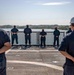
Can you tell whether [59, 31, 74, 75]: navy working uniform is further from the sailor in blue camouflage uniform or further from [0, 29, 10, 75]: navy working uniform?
[0, 29, 10, 75]: navy working uniform

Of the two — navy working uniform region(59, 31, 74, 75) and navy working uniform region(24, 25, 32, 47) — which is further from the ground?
navy working uniform region(59, 31, 74, 75)

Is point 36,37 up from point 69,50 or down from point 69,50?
down

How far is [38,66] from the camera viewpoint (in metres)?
11.6

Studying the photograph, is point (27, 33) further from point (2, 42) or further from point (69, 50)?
point (69, 50)

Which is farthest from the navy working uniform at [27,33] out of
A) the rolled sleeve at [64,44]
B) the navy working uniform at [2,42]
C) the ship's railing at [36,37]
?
the rolled sleeve at [64,44]

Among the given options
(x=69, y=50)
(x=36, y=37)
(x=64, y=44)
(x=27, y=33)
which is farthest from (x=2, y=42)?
(x=36, y=37)

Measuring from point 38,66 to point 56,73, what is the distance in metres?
1.71

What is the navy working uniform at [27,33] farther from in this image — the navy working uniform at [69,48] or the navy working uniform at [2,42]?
the navy working uniform at [69,48]

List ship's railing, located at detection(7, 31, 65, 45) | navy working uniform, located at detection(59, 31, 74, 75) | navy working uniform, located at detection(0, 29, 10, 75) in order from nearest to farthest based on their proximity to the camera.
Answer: navy working uniform, located at detection(59, 31, 74, 75), navy working uniform, located at detection(0, 29, 10, 75), ship's railing, located at detection(7, 31, 65, 45)

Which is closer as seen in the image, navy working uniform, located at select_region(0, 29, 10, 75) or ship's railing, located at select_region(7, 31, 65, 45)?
navy working uniform, located at select_region(0, 29, 10, 75)

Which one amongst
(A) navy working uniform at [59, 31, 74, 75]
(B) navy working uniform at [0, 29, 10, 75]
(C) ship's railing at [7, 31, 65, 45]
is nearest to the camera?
(A) navy working uniform at [59, 31, 74, 75]

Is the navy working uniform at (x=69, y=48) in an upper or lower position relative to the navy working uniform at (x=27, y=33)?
upper

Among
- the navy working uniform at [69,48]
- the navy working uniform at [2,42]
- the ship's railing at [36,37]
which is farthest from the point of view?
the ship's railing at [36,37]

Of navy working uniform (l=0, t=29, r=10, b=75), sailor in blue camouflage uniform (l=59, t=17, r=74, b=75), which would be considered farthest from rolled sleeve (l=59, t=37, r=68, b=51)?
navy working uniform (l=0, t=29, r=10, b=75)
